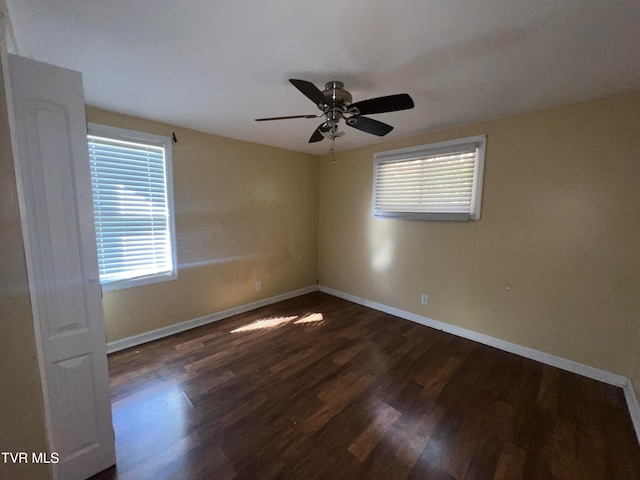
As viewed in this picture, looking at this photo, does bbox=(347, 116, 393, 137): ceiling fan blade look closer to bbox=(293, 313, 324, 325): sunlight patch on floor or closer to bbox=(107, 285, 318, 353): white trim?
bbox=(293, 313, 324, 325): sunlight patch on floor

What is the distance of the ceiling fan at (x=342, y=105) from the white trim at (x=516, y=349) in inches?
92.3

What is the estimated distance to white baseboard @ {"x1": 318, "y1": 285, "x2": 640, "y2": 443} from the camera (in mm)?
1845

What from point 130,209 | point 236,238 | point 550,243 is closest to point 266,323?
point 236,238

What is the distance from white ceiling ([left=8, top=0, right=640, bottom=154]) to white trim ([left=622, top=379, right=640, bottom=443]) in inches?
89.0

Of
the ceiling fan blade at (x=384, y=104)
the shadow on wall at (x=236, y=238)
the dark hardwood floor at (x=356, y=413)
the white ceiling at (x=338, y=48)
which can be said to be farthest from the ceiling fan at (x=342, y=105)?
the dark hardwood floor at (x=356, y=413)

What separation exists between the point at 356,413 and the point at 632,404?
79.2 inches

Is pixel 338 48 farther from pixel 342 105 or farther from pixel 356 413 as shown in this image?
pixel 356 413

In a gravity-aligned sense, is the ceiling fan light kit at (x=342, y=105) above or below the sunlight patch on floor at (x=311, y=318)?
above

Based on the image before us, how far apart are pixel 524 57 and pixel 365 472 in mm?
2560

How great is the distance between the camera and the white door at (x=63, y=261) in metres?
1.07

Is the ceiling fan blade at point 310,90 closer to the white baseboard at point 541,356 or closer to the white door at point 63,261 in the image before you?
the white door at point 63,261

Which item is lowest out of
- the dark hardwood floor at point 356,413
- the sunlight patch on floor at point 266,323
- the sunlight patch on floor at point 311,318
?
the dark hardwood floor at point 356,413

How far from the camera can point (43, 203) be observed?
1.12 metres

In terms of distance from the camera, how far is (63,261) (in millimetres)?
1178
